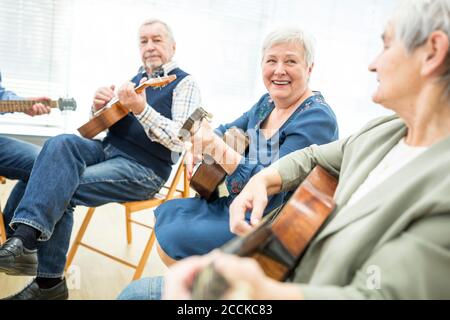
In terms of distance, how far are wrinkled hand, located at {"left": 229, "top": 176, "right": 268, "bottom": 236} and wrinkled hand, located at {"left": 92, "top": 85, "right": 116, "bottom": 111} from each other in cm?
134

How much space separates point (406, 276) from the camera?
61 centimetres

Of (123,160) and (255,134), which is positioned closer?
(255,134)

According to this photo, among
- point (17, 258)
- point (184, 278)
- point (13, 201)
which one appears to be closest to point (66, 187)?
point (17, 258)

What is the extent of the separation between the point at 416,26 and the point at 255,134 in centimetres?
90

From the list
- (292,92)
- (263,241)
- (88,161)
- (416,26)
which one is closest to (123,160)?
(88,161)

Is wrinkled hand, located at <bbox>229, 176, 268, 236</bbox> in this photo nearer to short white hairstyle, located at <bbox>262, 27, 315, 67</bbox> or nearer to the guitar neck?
short white hairstyle, located at <bbox>262, 27, 315, 67</bbox>

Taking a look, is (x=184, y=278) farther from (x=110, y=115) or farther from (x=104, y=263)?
(x=104, y=263)

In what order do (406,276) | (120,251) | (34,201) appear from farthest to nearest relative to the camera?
(120,251) < (34,201) < (406,276)

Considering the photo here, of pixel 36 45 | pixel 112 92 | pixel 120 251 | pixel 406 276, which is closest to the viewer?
pixel 406 276

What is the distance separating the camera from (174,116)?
202cm

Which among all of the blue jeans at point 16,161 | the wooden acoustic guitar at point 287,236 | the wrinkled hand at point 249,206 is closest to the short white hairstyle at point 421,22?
the wooden acoustic guitar at point 287,236

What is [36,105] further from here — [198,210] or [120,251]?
[198,210]

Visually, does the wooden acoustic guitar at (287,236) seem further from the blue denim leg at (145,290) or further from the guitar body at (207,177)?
the guitar body at (207,177)

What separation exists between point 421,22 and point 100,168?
149 centimetres
